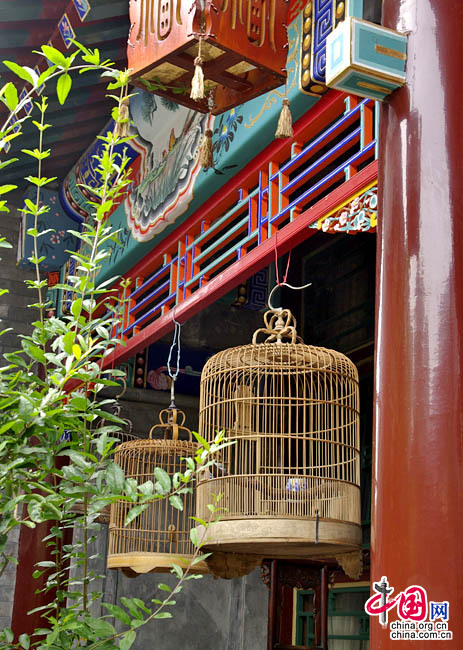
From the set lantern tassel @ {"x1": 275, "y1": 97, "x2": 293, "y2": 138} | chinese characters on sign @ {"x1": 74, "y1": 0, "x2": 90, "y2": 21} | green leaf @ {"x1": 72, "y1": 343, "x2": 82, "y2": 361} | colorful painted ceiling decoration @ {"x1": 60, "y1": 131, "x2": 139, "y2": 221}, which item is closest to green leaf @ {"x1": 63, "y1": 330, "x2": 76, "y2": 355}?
green leaf @ {"x1": 72, "y1": 343, "x2": 82, "y2": 361}

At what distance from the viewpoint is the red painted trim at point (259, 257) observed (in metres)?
3.18

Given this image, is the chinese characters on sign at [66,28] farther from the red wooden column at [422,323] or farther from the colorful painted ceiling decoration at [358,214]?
the red wooden column at [422,323]

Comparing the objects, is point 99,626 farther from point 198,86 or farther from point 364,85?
point 198,86

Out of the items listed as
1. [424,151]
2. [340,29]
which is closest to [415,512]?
[424,151]

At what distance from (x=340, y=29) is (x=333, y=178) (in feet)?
4.10

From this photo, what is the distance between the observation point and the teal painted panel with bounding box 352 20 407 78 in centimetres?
222

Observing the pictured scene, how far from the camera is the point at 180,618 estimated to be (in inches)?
261

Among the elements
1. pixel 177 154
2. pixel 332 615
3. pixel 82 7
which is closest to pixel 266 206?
pixel 177 154

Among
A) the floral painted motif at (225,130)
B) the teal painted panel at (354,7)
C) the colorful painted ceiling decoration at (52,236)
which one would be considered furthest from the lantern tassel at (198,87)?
the colorful painted ceiling decoration at (52,236)

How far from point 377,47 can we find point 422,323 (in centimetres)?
75

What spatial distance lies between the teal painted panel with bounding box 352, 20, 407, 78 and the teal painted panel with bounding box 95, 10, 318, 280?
1.20 meters

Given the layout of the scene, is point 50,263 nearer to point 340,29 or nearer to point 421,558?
point 340,29

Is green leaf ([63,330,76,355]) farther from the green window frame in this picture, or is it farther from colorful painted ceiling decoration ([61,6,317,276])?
the green window frame

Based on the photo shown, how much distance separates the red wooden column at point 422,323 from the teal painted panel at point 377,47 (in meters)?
0.04
